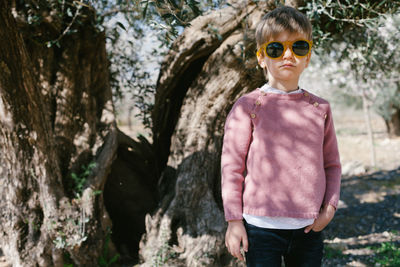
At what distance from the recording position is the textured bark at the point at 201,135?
3598 mm

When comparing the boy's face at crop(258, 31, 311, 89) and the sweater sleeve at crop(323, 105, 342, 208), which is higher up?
the boy's face at crop(258, 31, 311, 89)

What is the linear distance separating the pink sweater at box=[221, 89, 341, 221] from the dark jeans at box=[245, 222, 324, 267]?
104 millimetres

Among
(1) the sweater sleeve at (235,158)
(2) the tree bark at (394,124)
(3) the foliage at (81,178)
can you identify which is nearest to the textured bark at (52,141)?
(3) the foliage at (81,178)

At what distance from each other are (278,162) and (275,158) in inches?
1.0

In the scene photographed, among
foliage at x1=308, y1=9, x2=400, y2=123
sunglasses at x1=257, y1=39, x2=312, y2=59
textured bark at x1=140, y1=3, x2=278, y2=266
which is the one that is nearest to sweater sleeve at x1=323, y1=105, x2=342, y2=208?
sunglasses at x1=257, y1=39, x2=312, y2=59

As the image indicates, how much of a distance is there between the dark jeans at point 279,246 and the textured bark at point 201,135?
190cm

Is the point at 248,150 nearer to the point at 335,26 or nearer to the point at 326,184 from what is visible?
the point at 326,184

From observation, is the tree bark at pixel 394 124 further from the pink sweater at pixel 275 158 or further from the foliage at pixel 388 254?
the pink sweater at pixel 275 158

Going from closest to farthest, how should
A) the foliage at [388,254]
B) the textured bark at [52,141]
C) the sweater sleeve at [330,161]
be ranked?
the sweater sleeve at [330,161] < the textured bark at [52,141] < the foliage at [388,254]

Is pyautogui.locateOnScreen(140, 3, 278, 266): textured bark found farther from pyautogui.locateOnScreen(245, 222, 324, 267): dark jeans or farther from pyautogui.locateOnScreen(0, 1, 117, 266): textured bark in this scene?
pyautogui.locateOnScreen(245, 222, 324, 267): dark jeans

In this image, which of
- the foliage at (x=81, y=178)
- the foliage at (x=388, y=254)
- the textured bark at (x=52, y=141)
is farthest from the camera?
the foliage at (x=388, y=254)

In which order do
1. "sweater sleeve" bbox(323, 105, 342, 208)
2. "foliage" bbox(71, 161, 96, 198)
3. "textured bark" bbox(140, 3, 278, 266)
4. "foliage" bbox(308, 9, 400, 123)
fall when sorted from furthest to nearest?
"foliage" bbox(308, 9, 400, 123), "foliage" bbox(71, 161, 96, 198), "textured bark" bbox(140, 3, 278, 266), "sweater sleeve" bbox(323, 105, 342, 208)

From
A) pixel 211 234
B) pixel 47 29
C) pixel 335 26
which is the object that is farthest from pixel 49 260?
pixel 335 26

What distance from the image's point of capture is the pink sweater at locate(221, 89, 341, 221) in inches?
66.3
